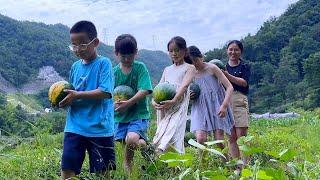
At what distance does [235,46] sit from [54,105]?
100 inches

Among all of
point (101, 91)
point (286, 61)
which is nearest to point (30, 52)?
point (286, 61)

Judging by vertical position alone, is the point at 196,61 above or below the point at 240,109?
above

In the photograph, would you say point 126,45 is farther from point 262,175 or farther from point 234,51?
point 262,175

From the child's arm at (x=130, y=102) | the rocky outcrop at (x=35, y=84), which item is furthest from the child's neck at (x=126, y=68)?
the rocky outcrop at (x=35, y=84)

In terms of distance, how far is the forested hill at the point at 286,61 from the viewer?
47781 mm

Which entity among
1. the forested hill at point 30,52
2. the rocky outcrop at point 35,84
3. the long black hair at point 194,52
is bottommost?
the rocky outcrop at point 35,84

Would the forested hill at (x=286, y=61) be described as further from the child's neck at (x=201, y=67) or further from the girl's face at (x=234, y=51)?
the child's neck at (x=201, y=67)

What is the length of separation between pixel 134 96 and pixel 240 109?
165 centimetres

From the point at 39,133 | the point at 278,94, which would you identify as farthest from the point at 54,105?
the point at 278,94

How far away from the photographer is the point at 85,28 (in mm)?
3619

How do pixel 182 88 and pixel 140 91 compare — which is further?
pixel 182 88

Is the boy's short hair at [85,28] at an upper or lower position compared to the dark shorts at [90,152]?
upper

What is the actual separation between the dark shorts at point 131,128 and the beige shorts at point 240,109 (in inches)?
54.6

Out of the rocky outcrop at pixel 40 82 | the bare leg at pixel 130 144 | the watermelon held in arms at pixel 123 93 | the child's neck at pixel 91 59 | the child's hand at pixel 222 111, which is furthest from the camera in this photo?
the rocky outcrop at pixel 40 82
